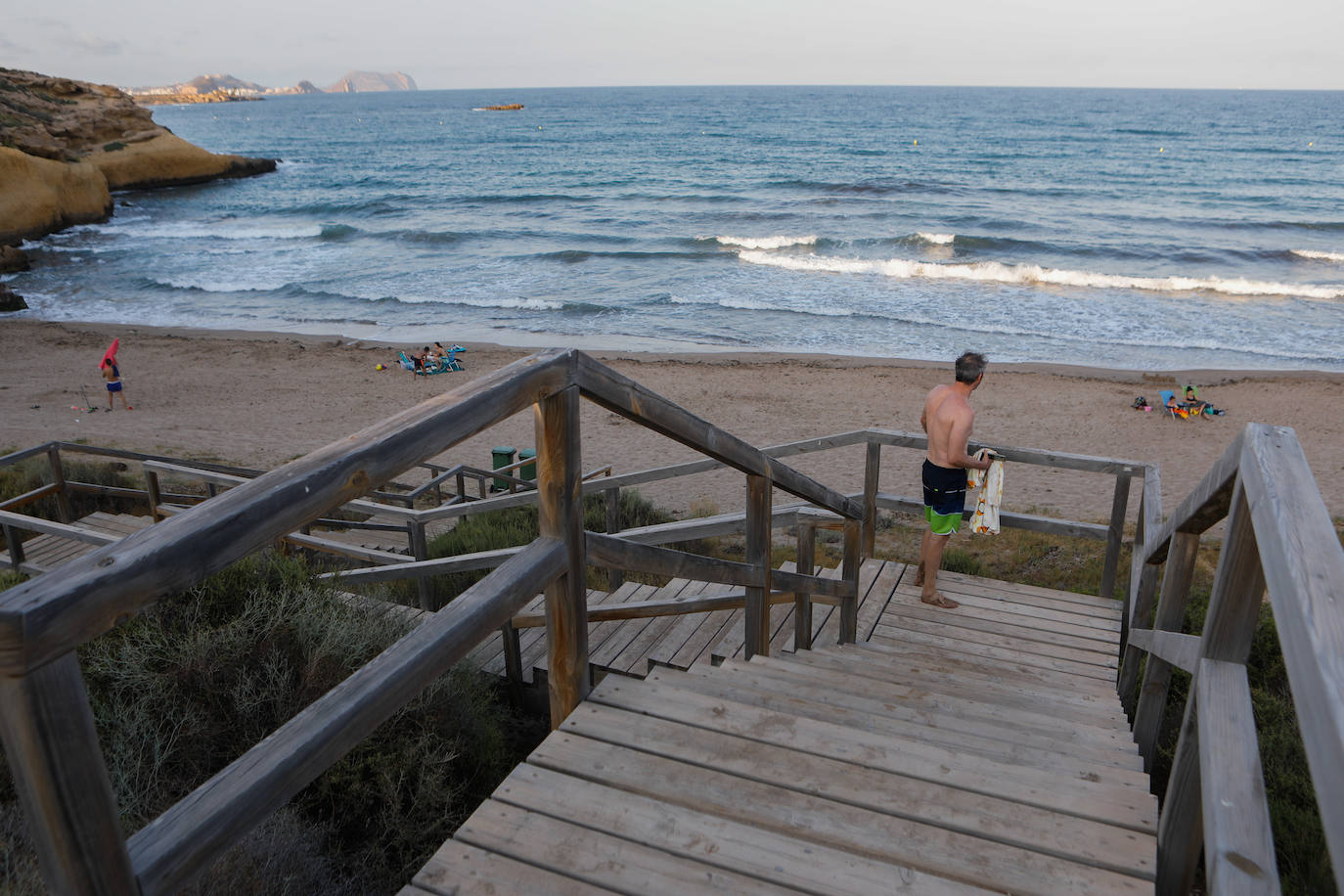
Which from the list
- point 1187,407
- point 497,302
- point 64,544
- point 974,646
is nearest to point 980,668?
point 974,646

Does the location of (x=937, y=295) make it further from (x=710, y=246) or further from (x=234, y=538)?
(x=234, y=538)

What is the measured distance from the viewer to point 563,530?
→ 90.8 inches

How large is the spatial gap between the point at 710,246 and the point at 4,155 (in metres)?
25.4

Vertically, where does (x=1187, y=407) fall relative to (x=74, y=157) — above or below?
below

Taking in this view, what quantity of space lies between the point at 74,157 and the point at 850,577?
47791mm

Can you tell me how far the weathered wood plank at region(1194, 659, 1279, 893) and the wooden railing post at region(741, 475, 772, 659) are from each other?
Result: 164 centimetres

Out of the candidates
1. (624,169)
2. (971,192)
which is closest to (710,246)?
(971,192)

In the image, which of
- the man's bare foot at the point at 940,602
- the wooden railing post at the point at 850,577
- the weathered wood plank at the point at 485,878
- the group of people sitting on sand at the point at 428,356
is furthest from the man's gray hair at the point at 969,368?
the group of people sitting on sand at the point at 428,356

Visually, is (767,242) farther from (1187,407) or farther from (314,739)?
(314,739)

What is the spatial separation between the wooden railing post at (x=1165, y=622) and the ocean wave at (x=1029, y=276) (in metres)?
25.0

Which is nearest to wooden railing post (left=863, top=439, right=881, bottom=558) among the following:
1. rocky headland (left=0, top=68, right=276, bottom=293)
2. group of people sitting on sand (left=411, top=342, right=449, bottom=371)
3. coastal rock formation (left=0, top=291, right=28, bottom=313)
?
group of people sitting on sand (left=411, top=342, right=449, bottom=371)

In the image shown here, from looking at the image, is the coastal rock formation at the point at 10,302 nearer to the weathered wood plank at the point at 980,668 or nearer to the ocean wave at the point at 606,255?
the ocean wave at the point at 606,255

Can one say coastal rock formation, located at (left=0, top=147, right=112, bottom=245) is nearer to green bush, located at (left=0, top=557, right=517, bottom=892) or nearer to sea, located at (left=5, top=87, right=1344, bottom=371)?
sea, located at (left=5, top=87, right=1344, bottom=371)

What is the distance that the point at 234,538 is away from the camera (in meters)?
1.29
